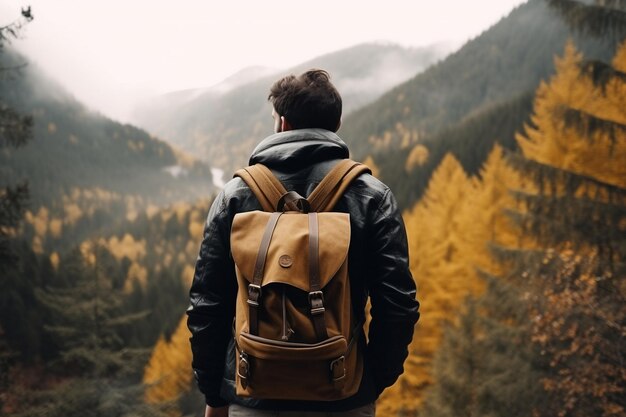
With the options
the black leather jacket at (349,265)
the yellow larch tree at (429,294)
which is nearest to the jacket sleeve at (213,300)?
the black leather jacket at (349,265)

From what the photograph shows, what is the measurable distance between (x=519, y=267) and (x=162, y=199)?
19769cm

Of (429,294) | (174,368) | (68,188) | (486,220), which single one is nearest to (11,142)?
(486,220)

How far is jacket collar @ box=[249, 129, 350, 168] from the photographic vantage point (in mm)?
2010

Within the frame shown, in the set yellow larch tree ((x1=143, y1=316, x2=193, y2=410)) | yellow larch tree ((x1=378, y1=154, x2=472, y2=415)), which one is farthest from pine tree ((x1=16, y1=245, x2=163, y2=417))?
yellow larch tree ((x1=143, y1=316, x2=193, y2=410))

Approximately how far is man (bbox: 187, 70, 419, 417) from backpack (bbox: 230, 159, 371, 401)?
7.1 inches

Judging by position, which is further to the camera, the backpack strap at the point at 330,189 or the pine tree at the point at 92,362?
the pine tree at the point at 92,362

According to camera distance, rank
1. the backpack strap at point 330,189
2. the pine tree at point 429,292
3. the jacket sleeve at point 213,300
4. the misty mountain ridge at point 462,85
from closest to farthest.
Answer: the backpack strap at point 330,189 → the jacket sleeve at point 213,300 → the pine tree at point 429,292 → the misty mountain ridge at point 462,85

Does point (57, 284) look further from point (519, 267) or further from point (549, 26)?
point (549, 26)

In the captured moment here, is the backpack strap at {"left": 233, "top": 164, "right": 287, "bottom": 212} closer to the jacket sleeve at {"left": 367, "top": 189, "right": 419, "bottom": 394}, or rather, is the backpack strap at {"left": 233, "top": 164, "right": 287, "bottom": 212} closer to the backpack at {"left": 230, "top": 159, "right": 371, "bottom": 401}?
the backpack at {"left": 230, "top": 159, "right": 371, "bottom": 401}

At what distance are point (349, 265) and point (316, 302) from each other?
345 millimetres

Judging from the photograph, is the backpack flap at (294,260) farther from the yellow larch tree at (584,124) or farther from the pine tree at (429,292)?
the pine tree at (429,292)

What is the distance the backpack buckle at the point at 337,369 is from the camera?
1.78m

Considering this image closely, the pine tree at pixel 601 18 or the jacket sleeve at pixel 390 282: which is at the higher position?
the pine tree at pixel 601 18

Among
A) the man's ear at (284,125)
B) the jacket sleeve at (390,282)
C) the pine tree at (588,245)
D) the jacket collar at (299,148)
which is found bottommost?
the pine tree at (588,245)
